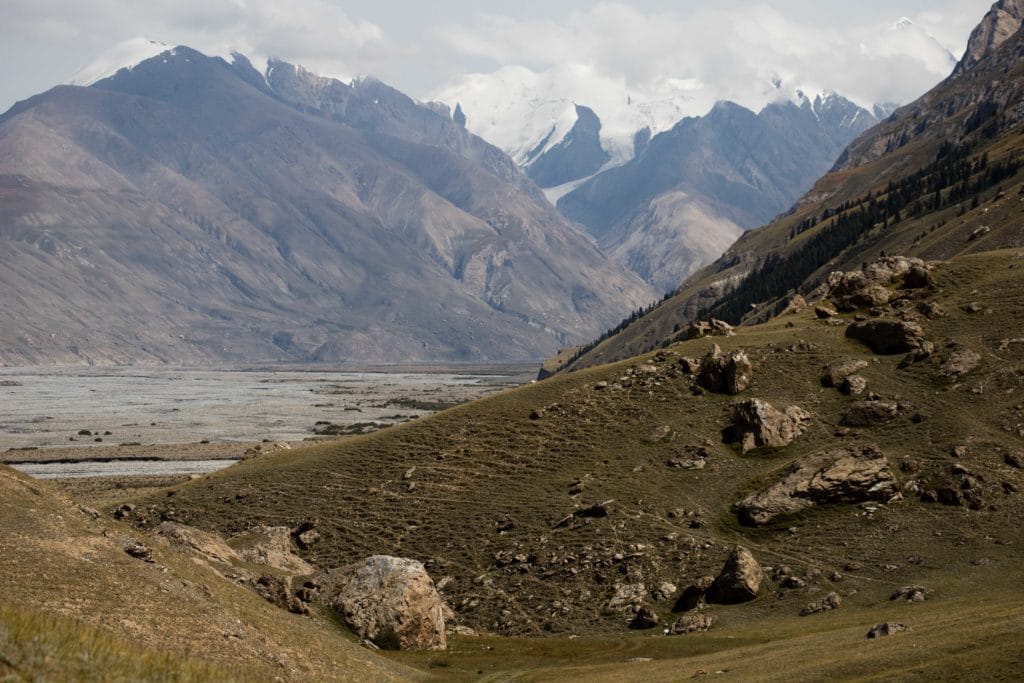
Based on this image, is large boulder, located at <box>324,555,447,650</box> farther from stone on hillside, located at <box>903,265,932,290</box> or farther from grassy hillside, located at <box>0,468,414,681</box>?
stone on hillside, located at <box>903,265,932,290</box>

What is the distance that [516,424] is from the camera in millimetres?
95250

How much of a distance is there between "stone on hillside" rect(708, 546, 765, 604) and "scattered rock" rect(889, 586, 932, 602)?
839cm

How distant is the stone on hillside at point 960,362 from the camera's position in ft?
275

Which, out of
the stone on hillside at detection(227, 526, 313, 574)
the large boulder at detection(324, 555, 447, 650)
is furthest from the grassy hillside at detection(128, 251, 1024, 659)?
the large boulder at detection(324, 555, 447, 650)

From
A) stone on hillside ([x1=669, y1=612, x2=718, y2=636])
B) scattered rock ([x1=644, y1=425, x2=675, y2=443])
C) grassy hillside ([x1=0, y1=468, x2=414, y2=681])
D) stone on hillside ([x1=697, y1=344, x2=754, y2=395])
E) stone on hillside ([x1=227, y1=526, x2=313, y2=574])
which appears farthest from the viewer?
stone on hillside ([x1=697, y1=344, x2=754, y2=395])

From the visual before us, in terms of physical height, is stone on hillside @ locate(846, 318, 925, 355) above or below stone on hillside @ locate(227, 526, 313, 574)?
above

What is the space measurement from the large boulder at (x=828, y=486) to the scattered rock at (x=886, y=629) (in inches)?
1052

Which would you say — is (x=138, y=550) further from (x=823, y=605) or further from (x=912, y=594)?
(x=912, y=594)

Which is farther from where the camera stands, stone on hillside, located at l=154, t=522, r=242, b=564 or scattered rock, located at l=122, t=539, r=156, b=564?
stone on hillside, located at l=154, t=522, r=242, b=564

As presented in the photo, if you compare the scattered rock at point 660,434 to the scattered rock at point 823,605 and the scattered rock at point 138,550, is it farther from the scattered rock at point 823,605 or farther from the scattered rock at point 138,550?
the scattered rock at point 138,550

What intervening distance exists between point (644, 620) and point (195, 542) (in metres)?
27.8

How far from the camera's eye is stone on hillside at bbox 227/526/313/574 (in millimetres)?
68625

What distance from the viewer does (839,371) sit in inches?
3501

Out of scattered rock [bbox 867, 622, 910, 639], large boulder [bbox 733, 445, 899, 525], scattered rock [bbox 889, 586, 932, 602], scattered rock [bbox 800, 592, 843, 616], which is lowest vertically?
scattered rock [bbox 800, 592, 843, 616]
